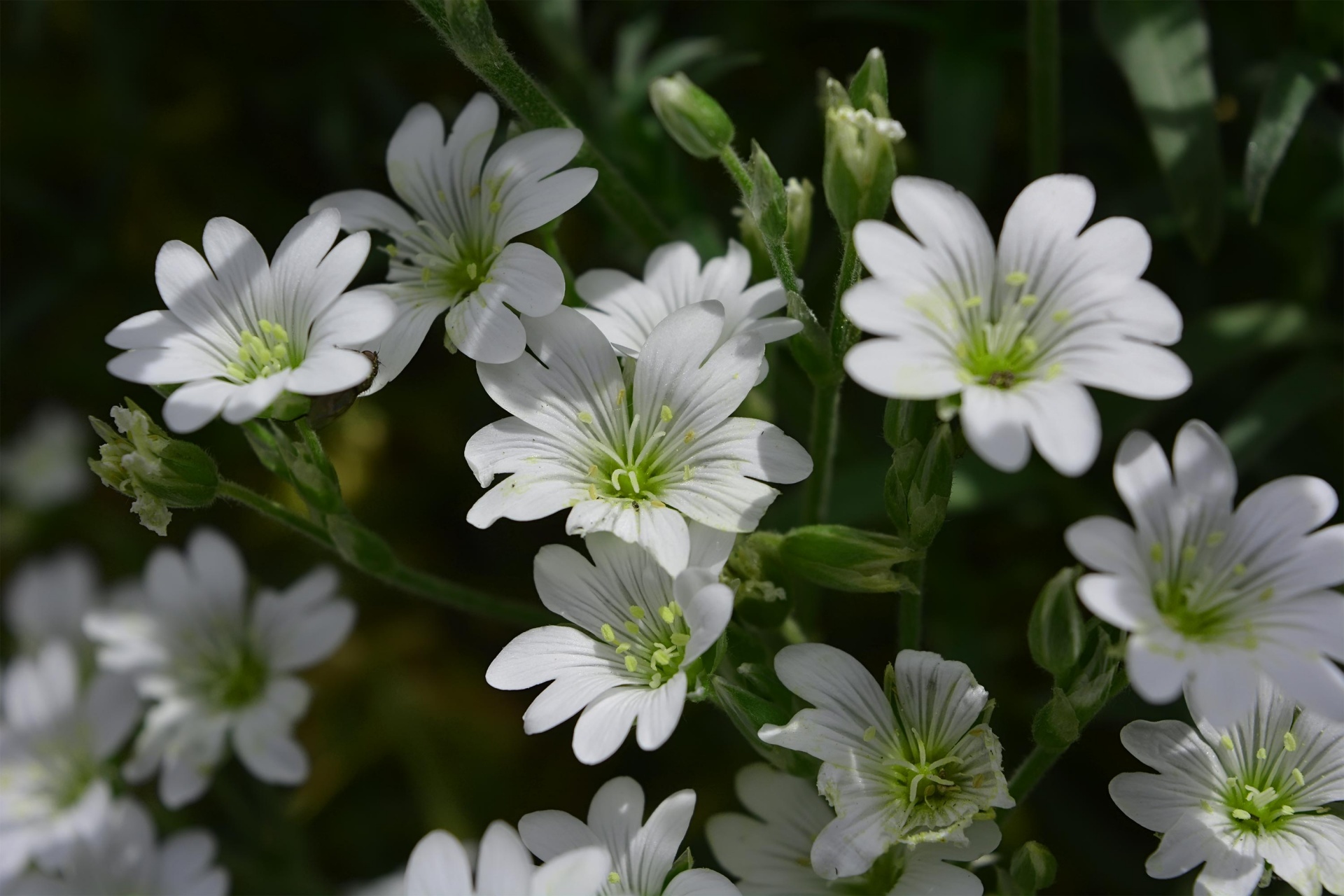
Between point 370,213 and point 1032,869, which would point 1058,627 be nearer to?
point 1032,869

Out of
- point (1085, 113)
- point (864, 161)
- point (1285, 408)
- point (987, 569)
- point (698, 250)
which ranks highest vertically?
point (864, 161)

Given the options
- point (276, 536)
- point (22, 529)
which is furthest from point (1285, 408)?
point (22, 529)

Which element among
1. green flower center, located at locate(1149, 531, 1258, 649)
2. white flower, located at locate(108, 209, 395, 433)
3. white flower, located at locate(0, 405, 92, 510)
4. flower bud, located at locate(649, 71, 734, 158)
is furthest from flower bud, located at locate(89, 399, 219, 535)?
white flower, located at locate(0, 405, 92, 510)

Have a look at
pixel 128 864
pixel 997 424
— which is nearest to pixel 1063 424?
Answer: pixel 997 424

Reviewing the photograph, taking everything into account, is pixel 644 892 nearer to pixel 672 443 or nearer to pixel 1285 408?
pixel 672 443

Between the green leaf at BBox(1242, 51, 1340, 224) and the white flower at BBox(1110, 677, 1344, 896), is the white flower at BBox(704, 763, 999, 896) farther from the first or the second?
the green leaf at BBox(1242, 51, 1340, 224)
